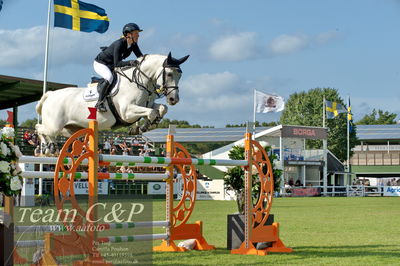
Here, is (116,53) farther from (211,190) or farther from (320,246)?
(211,190)

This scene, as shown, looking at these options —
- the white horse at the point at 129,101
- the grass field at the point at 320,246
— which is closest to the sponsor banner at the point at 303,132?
the grass field at the point at 320,246

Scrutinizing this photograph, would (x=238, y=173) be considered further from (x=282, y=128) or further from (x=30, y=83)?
(x=282, y=128)

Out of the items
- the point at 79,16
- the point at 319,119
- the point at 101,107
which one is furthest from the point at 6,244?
the point at 319,119

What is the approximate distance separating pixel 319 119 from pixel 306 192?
25957 mm

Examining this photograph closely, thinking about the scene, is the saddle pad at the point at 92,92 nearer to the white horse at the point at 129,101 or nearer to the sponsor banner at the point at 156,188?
the white horse at the point at 129,101

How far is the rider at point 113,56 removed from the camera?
7.39 m

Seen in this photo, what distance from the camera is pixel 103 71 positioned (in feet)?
25.1

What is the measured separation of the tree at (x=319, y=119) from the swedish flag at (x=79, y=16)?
138 feet

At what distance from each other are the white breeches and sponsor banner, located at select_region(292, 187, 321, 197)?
2919 centimetres

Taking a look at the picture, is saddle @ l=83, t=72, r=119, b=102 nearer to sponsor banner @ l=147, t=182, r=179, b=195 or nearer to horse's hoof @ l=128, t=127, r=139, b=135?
horse's hoof @ l=128, t=127, r=139, b=135

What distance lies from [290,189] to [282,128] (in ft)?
17.2

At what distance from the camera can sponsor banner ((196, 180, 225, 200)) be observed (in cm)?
2962

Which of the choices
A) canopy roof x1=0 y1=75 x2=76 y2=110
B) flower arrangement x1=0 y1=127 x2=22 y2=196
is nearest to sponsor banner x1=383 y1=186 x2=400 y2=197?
canopy roof x1=0 y1=75 x2=76 y2=110

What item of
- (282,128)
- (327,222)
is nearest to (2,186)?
(327,222)
